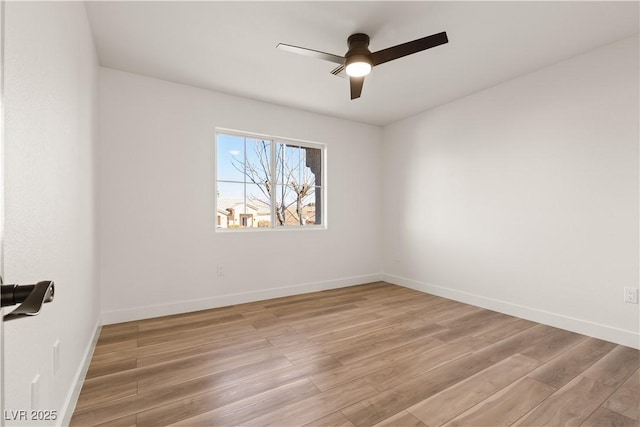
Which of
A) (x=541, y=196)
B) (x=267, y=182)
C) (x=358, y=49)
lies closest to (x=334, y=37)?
(x=358, y=49)

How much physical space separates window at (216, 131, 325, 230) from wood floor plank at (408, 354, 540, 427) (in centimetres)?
275

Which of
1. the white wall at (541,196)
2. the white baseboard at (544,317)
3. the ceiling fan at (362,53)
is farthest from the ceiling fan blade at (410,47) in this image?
the white baseboard at (544,317)

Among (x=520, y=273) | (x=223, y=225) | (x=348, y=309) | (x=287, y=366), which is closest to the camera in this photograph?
(x=287, y=366)

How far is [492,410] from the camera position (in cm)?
166

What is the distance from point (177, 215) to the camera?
3.30m

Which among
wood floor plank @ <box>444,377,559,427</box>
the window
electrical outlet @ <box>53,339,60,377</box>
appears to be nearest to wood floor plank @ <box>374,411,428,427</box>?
wood floor plank @ <box>444,377,559,427</box>

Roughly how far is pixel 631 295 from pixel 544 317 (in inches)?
27.4

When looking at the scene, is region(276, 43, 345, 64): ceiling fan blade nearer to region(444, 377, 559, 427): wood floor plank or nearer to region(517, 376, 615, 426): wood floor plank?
region(444, 377, 559, 427): wood floor plank

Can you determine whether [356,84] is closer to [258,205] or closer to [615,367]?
[258,205]

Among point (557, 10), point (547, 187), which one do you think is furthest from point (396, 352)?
point (557, 10)

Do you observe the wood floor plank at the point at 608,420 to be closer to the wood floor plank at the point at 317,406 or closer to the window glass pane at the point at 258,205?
the wood floor plank at the point at 317,406

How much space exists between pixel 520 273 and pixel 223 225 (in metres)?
3.34

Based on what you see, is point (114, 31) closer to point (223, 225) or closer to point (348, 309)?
point (223, 225)

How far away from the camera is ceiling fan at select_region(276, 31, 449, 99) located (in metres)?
2.13
